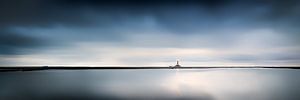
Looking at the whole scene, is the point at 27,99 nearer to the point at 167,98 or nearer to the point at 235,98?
the point at 167,98

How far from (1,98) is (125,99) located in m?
8.64

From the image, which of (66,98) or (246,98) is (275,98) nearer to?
(246,98)

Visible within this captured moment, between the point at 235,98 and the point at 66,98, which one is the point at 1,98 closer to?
the point at 66,98

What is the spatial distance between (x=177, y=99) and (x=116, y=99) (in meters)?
4.27

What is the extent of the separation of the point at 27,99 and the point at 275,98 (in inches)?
683

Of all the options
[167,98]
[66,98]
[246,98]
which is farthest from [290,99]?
[66,98]

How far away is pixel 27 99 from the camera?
23.2 meters

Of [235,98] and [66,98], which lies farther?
[235,98]

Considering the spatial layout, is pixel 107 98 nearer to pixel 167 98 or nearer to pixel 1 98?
pixel 167 98

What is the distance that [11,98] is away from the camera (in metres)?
23.8

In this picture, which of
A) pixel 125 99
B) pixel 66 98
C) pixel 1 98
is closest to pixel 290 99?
pixel 125 99

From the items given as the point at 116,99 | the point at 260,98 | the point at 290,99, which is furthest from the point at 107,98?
the point at 290,99

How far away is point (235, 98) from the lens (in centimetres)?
2517

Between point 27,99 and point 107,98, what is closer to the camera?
point 27,99
